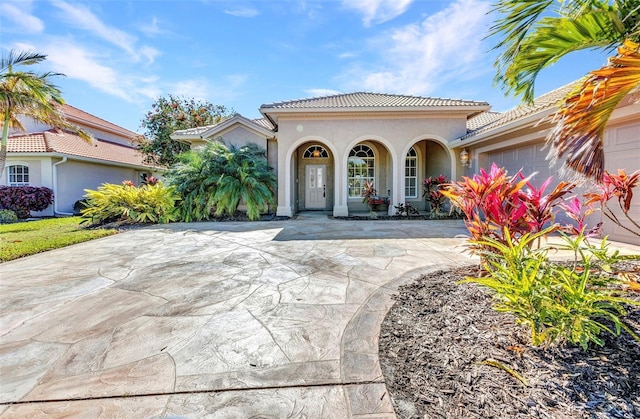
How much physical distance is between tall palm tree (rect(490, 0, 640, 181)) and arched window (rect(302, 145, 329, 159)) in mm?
9915

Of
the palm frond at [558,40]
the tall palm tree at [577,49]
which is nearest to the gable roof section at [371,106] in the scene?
the tall palm tree at [577,49]

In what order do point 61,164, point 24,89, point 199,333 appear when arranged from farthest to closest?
point 61,164 → point 24,89 → point 199,333

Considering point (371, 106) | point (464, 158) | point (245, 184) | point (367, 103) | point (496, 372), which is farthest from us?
point (367, 103)

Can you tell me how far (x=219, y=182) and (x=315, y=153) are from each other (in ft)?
17.4

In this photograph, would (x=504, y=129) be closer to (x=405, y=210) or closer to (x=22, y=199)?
(x=405, y=210)

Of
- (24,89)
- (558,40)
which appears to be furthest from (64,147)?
(558,40)

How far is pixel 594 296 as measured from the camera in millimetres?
1918

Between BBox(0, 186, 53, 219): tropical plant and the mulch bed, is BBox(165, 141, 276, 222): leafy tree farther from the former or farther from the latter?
the mulch bed

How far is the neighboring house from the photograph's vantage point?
545 inches

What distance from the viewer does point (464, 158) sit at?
11297 mm

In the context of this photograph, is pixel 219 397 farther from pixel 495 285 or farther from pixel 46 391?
pixel 495 285

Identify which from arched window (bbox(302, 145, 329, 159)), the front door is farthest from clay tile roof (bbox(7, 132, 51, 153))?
the front door

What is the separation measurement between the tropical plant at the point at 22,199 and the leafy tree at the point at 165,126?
22.0ft

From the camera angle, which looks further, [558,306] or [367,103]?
[367,103]
